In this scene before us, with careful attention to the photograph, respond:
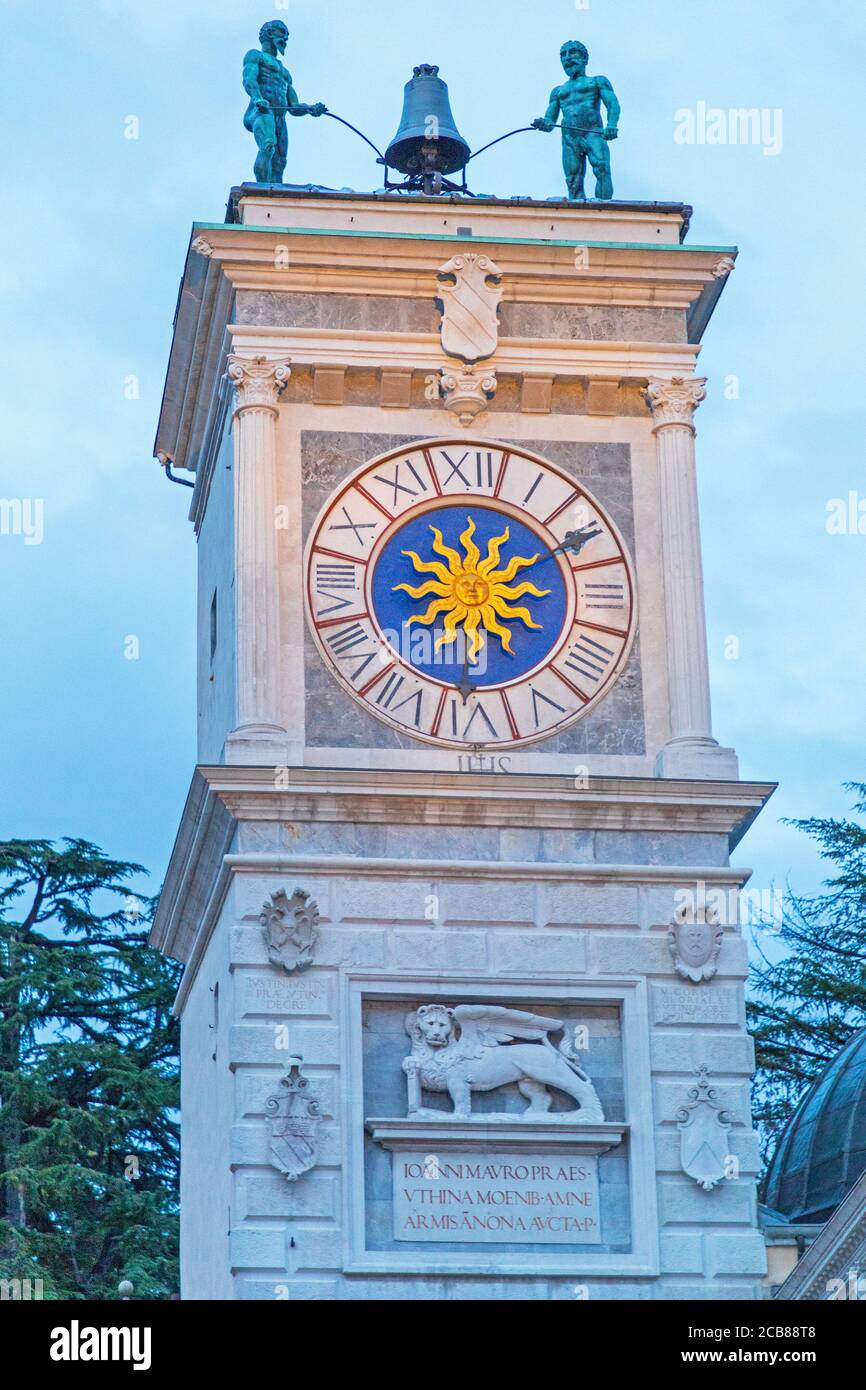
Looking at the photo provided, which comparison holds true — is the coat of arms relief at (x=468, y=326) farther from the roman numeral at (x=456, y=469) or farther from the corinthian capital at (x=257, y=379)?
the corinthian capital at (x=257, y=379)

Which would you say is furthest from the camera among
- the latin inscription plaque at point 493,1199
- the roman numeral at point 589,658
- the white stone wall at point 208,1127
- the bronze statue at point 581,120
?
the bronze statue at point 581,120

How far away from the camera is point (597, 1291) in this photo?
24.8 m

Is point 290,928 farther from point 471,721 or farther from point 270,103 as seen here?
point 270,103

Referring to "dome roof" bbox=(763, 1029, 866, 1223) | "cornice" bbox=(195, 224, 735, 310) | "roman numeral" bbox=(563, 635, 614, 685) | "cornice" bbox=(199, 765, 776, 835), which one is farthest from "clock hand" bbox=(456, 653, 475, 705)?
"dome roof" bbox=(763, 1029, 866, 1223)

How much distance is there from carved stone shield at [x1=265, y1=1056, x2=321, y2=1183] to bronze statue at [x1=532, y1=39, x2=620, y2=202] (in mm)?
8752

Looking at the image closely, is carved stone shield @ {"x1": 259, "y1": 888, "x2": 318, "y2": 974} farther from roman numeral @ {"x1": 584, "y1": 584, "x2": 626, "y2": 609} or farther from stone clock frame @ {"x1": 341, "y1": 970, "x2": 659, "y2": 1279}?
roman numeral @ {"x1": 584, "y1": 584, "x2": 626, "y2": 609}

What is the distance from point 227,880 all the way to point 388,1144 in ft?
8.32

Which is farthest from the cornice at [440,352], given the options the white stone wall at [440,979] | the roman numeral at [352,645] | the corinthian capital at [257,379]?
the white stone wall at [440,979]

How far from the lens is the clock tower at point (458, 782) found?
2489cm

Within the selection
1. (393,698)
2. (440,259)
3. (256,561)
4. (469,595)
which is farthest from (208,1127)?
(440,259)

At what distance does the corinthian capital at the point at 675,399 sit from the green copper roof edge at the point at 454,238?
117 cm

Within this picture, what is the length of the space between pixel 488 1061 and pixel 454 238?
7140 millimetres
